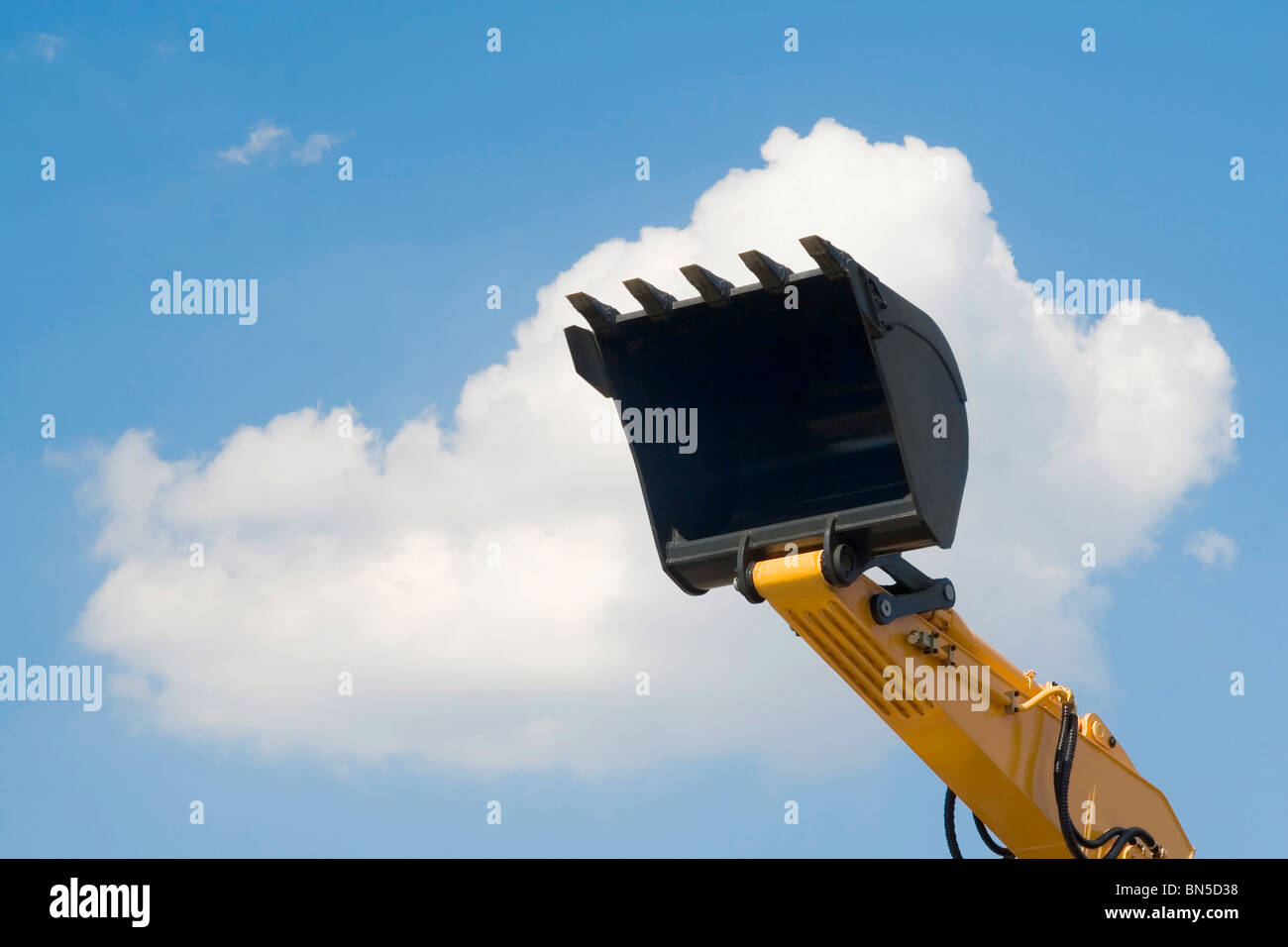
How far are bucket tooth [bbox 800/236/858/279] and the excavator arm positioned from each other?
1 cm

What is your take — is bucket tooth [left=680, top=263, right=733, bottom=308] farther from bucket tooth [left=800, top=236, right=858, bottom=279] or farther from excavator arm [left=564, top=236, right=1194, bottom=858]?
bucket tooth [left=800, top=236, right=858, bottom=279]

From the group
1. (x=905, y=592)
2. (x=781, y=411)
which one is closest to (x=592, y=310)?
(x=781, y=411)

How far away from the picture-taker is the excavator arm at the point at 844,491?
6.48 meters

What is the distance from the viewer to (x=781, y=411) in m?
7.07

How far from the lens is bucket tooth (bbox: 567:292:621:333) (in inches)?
268

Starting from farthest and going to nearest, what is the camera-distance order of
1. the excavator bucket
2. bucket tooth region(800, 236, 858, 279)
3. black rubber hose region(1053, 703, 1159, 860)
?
black rubber hose region(1053, 703, 1159, 860) < the excavator bucket < bucket tooth region(800, 236, 858, 279)

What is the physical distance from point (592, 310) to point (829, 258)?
3.57 feet

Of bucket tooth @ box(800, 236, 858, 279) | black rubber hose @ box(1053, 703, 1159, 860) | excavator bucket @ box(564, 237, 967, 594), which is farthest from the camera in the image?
black rubber hose @ box(1053, 703, 1159, 860)

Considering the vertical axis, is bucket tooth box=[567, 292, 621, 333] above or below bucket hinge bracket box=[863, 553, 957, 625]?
above

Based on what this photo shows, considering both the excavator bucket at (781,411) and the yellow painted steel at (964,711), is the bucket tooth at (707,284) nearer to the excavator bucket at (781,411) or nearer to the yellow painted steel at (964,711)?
the excavator bucket at (781,411)

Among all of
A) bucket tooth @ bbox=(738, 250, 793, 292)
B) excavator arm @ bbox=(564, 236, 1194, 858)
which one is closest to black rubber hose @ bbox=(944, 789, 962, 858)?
excavator arm @ bbox=(564, 236, 1194, 858)

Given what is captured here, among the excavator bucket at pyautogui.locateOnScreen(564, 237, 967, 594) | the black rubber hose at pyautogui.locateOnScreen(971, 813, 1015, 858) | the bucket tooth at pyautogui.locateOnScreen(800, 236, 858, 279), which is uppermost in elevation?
the bucket tooth at pyautogui.locateOnScreen(800, 236, 858, 279)
